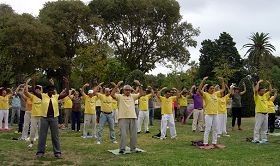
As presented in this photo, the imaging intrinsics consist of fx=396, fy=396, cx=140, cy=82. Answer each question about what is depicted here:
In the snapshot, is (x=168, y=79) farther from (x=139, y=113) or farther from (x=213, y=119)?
(x=213, y=119)

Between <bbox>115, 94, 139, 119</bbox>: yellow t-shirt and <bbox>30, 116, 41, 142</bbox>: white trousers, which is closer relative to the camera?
<bbox>115, 94, 139, 119</bbox>: yellow t-shirt

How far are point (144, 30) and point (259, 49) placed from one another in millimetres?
26602

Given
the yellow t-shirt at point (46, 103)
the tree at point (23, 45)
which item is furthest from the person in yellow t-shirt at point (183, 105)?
the tree at point (23, 45)

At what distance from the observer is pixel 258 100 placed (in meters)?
14.6

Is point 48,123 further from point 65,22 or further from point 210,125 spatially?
point 65,22

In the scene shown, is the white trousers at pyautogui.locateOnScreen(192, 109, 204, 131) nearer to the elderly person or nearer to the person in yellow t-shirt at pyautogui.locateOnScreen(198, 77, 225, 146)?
the person in yellow t-shirt at pyautogui.locateOnScreen(198, 77, 225, 146)

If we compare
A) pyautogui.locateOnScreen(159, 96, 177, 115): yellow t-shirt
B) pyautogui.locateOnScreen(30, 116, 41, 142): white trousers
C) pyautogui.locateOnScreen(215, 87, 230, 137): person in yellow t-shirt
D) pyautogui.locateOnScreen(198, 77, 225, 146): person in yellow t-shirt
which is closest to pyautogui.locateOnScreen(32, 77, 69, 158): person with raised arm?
pyautogui.locateOnScreen(30, 116, 41, 142): white trousers

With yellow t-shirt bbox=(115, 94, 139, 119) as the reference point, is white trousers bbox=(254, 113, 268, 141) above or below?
below

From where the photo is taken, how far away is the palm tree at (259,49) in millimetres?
66312

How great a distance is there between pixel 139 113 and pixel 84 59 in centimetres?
2726

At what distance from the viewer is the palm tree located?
66312 millimetres

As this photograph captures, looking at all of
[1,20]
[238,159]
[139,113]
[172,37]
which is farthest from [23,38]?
[238,159]

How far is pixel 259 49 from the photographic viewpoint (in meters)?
66.8

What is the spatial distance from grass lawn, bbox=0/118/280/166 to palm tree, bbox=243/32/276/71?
53.2 m
